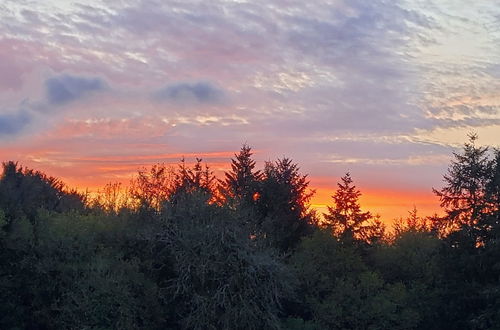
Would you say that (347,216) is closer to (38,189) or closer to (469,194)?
(469,194)

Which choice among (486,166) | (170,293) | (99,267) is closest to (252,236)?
(170,293)

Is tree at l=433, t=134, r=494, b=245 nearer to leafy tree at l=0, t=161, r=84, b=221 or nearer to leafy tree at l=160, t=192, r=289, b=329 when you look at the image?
leafy tree at l=160, t=192, r=289, b=329

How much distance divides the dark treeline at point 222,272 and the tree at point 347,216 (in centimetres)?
350

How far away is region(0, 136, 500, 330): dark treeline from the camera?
38.6 m

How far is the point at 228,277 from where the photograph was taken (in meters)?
39.2

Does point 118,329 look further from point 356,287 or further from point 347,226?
point 347,226

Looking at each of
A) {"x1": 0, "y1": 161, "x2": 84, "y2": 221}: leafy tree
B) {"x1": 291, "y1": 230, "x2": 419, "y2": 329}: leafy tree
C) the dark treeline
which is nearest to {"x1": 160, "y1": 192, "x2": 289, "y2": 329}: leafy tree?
the dark treeline

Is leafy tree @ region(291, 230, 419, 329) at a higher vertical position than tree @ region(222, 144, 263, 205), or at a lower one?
lower

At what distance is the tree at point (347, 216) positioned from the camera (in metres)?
51.7

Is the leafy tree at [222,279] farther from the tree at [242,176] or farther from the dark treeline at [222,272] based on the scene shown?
the tree at [242,176]

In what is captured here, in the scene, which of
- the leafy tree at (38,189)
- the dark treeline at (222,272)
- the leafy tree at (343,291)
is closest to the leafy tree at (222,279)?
the dark treeline at (222,272)

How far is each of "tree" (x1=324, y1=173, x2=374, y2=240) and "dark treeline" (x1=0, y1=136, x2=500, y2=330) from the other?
11.5 feet

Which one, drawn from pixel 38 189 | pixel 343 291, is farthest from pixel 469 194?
pixel 38 189

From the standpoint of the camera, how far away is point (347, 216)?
52688 mm
